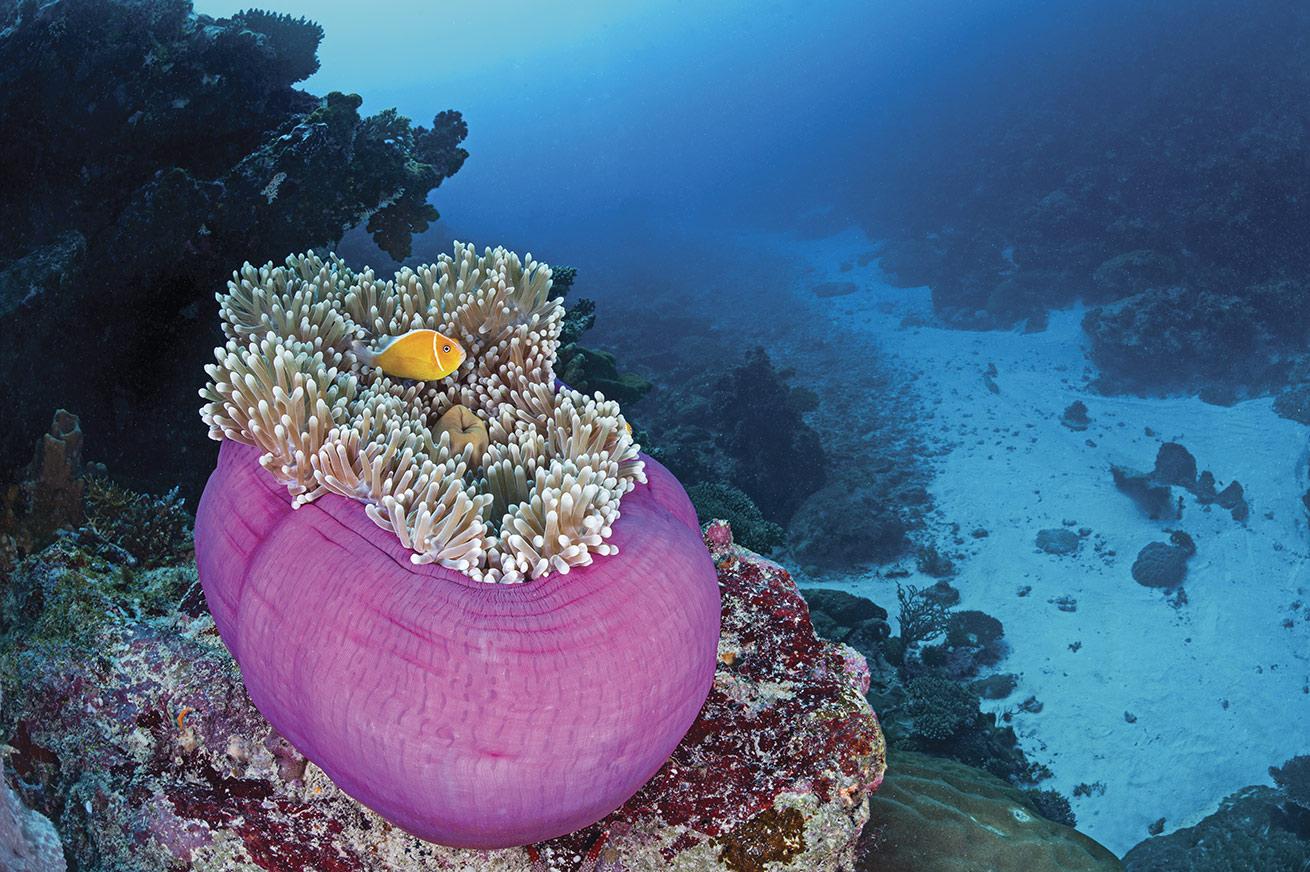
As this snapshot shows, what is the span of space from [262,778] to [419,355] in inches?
56.3

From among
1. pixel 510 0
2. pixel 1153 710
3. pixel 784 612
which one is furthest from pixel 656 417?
pixel 510 0

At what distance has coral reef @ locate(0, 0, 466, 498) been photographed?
4.52 metres

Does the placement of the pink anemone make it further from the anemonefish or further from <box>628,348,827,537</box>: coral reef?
<box>628,348,827,537</box>: coral reef

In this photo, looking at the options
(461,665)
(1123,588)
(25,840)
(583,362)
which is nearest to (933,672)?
(1123,588)

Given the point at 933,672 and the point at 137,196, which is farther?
the point at 933,672

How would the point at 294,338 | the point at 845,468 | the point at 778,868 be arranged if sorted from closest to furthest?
the point at 778,868 → the point at 294,338 → the point at 845,468

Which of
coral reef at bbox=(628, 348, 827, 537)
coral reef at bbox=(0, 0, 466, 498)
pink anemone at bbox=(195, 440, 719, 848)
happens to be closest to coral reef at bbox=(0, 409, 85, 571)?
coral reef at bbox=(0, 0, 466, 498)

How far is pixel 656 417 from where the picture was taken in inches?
558

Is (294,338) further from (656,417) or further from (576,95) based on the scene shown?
Answer: (576,95)

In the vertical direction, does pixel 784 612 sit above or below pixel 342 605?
above

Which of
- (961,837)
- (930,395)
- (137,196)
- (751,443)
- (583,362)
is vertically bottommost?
(961,837)

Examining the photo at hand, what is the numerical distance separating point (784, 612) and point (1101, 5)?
5245 cm

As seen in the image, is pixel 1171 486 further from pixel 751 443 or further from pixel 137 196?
pixel 137 196

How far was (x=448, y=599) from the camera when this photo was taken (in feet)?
5.89
